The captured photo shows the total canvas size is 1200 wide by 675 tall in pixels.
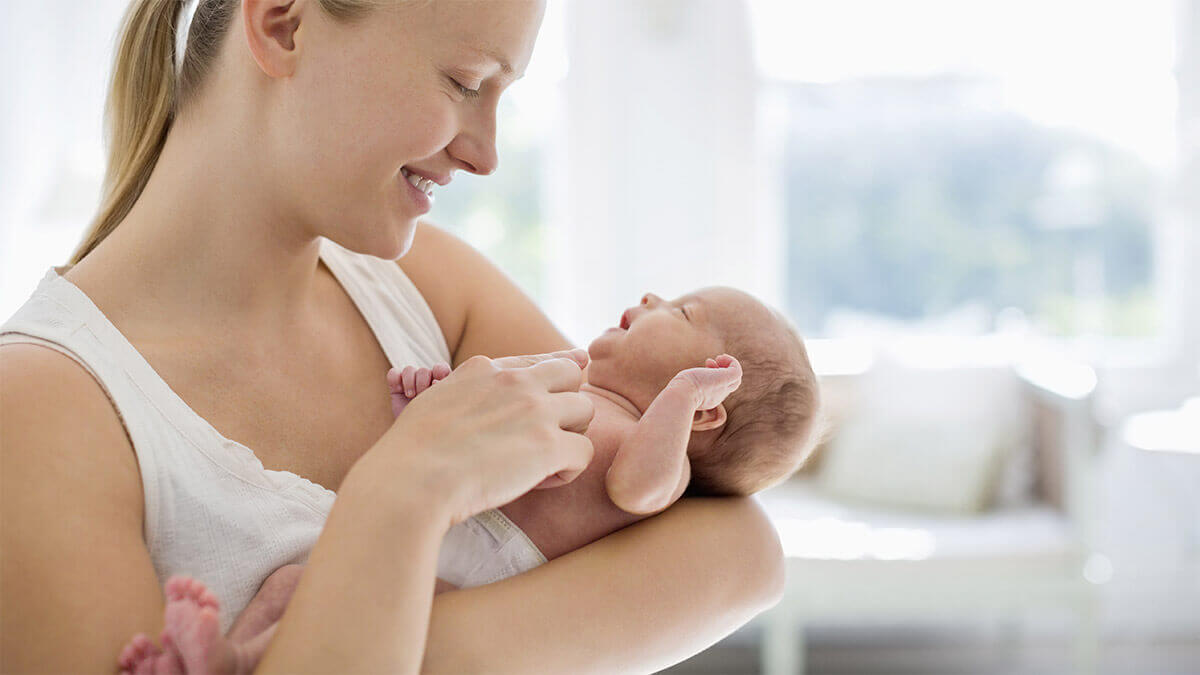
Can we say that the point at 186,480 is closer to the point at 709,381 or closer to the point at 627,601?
the point at 627,601

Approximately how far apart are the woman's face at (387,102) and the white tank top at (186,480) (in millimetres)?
219

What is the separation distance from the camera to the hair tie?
1060mm

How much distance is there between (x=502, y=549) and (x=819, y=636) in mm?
3409

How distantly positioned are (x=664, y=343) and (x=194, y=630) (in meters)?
0.77

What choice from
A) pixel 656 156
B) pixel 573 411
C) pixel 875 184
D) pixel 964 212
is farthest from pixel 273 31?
pixel 964 212

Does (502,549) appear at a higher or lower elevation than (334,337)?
lower

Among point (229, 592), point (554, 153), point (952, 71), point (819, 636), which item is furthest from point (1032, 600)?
point (229, 592)

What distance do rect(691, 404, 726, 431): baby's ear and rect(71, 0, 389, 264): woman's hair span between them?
65 centimetres

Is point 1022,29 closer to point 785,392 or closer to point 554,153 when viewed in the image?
point 554,153

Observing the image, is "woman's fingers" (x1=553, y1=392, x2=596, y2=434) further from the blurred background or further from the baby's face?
the blurred background

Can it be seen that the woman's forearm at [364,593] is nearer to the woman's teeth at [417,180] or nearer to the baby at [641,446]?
the baby at [641,446]

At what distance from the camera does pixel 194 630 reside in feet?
2.35

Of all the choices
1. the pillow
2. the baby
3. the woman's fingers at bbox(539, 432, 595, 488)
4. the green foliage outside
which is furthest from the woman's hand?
the green foliage outside

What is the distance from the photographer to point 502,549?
1039 mm
